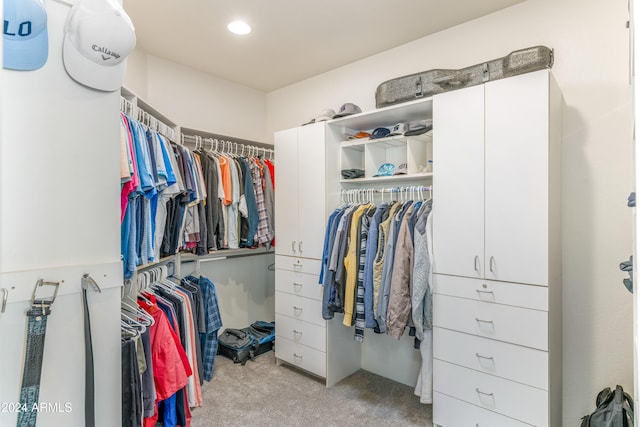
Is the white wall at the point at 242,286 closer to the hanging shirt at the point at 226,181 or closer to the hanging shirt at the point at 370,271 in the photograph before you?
the hanging shirt at the point at 226,181

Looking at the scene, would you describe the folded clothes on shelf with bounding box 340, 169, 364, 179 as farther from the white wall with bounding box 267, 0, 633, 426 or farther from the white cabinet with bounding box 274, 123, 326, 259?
the white wall with bounding box 267, 0, 633, 426

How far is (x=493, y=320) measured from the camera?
1850 millimetres

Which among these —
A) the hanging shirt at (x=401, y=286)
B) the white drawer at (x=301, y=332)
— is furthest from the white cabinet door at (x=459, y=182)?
the white drawer at (x=301, y=332)

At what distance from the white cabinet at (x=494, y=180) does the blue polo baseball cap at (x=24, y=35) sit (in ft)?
6.06

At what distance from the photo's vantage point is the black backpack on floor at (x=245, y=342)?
3.00 m

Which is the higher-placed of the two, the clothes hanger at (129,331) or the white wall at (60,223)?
the white wall at (60,223)

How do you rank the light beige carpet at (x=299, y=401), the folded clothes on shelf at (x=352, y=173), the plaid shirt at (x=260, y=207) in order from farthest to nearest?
the plaid shirt at (x=260, y=207) < the folded clothes on shelf at (x=352, y=173) < the light beige carpet at (x=299, y=401)

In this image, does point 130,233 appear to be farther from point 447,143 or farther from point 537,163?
point 537,163

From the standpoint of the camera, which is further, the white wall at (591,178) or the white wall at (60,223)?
the white wall at (591,178)

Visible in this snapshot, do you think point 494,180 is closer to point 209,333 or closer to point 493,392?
point 493,392

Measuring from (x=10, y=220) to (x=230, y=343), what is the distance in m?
2.52

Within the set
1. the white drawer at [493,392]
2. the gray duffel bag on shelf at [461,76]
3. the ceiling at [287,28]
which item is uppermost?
the ceiling at [287,28]

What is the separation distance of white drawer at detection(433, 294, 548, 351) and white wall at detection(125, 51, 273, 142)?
2556 mm

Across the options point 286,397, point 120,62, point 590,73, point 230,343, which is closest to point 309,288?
point 286,397
